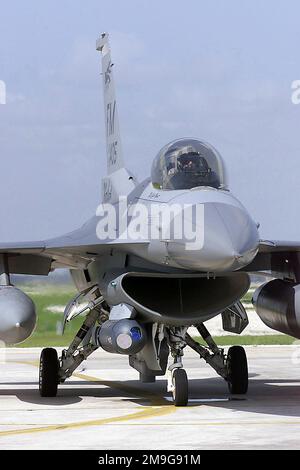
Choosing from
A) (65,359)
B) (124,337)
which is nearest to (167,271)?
(124,337)

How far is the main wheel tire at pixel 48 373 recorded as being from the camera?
13.9 m

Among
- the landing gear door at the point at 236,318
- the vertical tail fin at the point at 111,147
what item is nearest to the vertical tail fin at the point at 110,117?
the vertical tail fin at the point at 111,147

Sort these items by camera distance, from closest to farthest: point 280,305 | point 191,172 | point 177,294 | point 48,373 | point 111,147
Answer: point 191,172 < point 177,294 < point 280,305 < point 48,373 < point 111,147

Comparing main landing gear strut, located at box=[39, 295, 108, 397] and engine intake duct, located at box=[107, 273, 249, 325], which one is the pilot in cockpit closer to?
engine intake duct, located at box=[107, 273, 249, 325]

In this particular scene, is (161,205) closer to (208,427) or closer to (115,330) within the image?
(115,330)

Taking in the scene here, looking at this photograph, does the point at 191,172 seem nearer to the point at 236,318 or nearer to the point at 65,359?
the point at 236,318

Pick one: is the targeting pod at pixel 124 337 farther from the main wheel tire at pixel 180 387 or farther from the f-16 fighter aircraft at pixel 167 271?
the main wheel tire at pixel 180 387

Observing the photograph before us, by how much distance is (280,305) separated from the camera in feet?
42.5

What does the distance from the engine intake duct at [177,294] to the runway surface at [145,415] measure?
3.71 ft

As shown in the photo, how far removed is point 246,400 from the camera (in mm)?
13164

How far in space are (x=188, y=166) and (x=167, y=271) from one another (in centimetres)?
129

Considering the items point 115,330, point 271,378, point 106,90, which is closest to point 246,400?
point 115,330

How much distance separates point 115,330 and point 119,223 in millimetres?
1675

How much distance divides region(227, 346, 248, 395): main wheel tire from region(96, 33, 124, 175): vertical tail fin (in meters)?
3.92
